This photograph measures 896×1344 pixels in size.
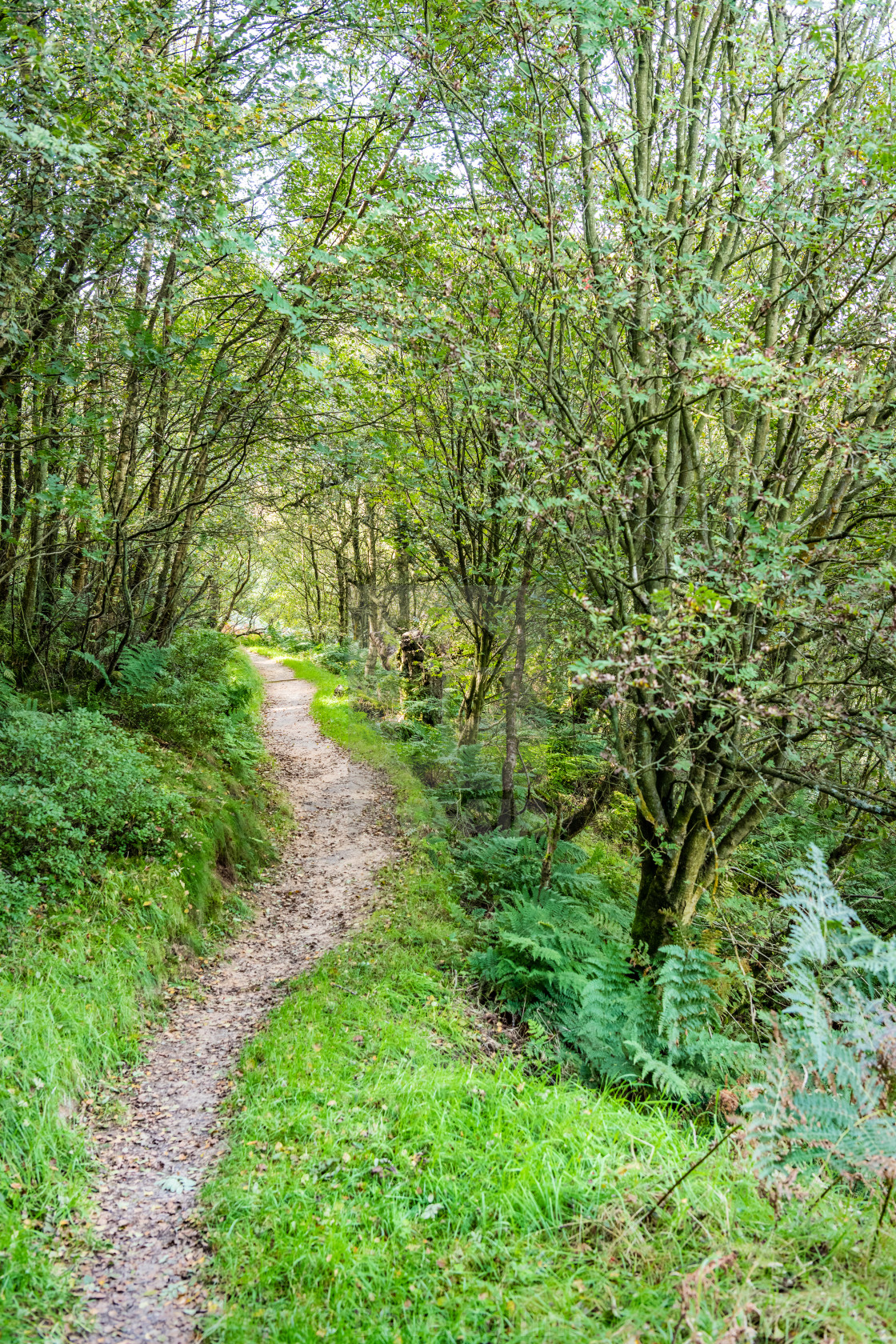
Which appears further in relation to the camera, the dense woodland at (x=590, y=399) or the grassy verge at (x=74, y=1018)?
the dense woodland at (x=590, y=399)

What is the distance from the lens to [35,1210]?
141 inches

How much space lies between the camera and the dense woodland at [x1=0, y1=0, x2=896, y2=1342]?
4445 mm

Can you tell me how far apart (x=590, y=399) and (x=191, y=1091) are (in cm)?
694

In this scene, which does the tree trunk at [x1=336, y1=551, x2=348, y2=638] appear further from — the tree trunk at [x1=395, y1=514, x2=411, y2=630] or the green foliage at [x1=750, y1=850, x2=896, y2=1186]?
the green foliage at [x1=750, y1=850, x2=896, y2=1186]

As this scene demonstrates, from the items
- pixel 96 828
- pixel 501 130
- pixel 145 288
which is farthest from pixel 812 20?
pixel 96 828

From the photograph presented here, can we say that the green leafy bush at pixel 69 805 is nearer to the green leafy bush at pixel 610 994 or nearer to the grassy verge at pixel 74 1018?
the grassy verge at pixel 74 1018

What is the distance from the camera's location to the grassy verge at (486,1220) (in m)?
2.58

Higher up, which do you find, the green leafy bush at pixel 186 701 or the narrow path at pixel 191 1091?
the green leafy bush at pixel 186 701

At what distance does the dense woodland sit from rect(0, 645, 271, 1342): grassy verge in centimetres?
62

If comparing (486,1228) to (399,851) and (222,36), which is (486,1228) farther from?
(222,36)

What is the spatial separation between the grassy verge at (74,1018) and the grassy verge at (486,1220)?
0.79 m

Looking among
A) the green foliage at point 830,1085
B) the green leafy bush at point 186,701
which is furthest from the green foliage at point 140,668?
the green foliage at point 830,1085

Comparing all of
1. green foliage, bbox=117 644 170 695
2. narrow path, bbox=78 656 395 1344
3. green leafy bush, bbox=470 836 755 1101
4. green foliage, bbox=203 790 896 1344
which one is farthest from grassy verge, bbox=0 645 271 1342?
green leafy bush, bbox=470 836 755 1101

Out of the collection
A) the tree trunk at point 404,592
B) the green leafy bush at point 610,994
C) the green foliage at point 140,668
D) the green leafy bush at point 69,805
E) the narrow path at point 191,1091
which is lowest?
the narrow path at point 191,1091
